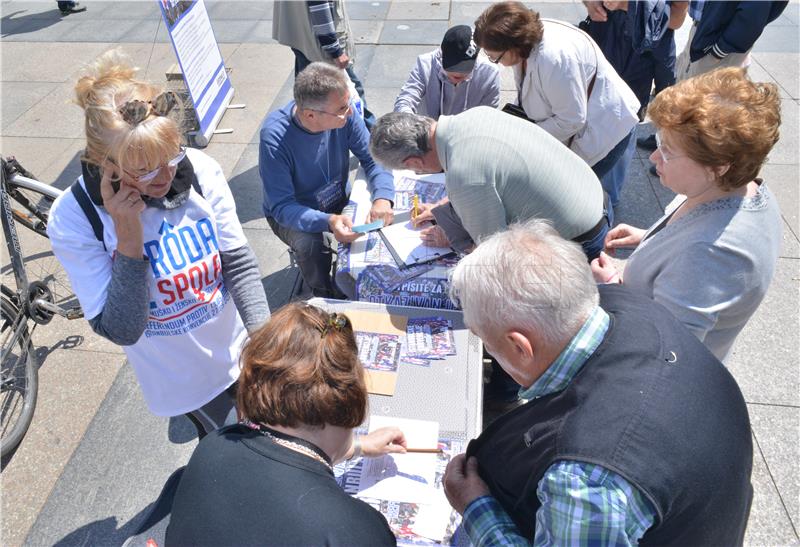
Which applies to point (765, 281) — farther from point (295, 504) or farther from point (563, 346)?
point (295, 504)

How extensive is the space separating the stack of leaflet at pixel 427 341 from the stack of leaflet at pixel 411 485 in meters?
0.31

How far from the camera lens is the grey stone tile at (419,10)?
311 inches

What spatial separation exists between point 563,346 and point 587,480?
0.29 meters

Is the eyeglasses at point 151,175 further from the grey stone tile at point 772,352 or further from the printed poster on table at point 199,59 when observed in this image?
the printed poster on table at point 199,59

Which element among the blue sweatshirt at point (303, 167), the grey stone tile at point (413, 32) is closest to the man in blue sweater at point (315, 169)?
the blue sweatshirt at point (303, 167)

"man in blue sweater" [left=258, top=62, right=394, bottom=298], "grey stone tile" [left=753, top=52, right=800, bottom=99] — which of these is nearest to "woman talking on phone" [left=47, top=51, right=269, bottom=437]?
"man in blue sweater" [left=258, top=62, right=394, bottom=298]

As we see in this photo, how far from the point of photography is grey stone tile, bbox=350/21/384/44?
7309 mm

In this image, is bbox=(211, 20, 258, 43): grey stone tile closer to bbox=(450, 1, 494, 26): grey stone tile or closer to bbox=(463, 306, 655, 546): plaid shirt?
bbox=(450, 1, 494, 26): grey stone tile

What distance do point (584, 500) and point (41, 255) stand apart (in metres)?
4.34

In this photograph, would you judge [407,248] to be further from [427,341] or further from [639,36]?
[639,36]

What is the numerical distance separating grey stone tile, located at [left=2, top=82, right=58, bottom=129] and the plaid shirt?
6.75 m

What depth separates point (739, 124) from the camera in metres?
1.65

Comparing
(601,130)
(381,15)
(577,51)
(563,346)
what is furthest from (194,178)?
(381,15)

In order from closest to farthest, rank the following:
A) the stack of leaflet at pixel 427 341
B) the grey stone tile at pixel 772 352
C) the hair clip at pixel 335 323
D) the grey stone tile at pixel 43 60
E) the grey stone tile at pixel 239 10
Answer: the hair clip at pixel 335 323 → the stack of leaflet at pixel 427 341 → the grey stone tile at pixel 772 352 → the grey stone tile at pixel 43 60 → the grey stone tile at pixel 239 10
